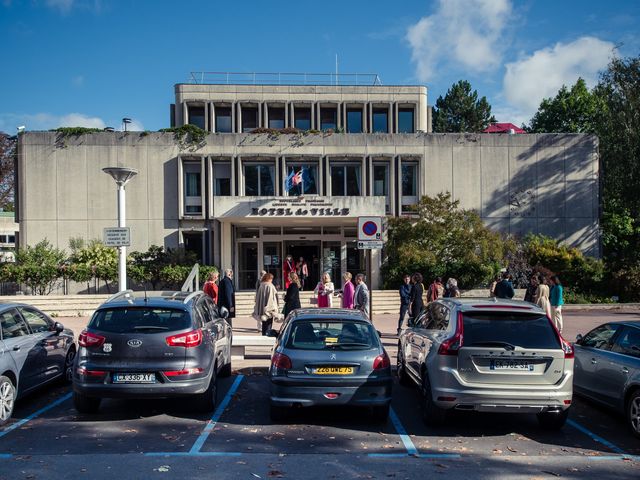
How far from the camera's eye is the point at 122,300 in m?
7.73

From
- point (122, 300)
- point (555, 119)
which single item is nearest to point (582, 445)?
point (122, 300)

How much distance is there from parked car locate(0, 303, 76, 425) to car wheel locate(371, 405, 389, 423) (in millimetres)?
4751

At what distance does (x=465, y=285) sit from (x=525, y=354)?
17175mm

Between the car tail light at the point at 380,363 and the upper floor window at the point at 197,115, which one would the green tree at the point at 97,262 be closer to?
the upper floor window at the point at 197,115

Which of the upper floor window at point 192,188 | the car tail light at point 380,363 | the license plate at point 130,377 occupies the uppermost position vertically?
the upper floor window at point 192,188

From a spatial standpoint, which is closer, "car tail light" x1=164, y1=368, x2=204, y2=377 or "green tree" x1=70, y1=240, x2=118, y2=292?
"car tail light" x1=164, y1=368, x2=204, y2=377

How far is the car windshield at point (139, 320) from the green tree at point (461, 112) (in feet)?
183

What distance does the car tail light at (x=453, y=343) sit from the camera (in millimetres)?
6676

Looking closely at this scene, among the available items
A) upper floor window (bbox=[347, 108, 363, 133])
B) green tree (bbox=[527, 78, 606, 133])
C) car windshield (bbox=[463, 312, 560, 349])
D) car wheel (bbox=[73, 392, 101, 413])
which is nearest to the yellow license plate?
car windshield (bbox=[463, 312, 560, 349])

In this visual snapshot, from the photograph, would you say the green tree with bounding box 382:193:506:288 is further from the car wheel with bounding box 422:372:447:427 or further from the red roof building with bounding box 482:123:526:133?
the red roof building with bounding box 482:123:526:133

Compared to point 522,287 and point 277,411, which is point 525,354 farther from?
point 522,287

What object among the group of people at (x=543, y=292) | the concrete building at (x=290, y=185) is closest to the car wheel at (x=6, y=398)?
the group of people at (x=543, y=292)

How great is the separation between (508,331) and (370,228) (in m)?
5.66

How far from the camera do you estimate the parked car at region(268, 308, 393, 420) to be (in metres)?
6.78
